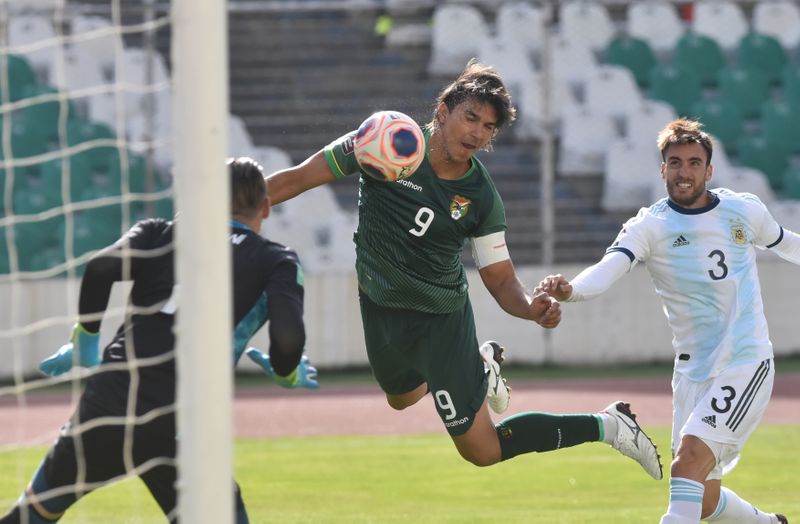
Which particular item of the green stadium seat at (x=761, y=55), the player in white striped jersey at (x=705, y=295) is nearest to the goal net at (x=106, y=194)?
the player in white striped jersey at (x=705, y=295)

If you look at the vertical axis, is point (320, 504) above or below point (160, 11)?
below

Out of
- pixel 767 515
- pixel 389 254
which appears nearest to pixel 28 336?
pixel 389 254

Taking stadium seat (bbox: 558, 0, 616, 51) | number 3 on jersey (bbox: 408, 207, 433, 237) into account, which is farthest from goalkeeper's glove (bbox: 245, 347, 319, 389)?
stadium seat (bbox: 558, 0, 616, 51)

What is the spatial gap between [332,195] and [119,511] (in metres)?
8.13

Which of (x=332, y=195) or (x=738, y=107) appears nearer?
(x=332, y=195)

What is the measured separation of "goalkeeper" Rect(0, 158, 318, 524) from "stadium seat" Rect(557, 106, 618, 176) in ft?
38.7

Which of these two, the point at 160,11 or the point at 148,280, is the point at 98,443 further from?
the point at 160,11

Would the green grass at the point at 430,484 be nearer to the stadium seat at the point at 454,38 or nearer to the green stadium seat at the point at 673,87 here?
the green stadium seat at the point at 673,87

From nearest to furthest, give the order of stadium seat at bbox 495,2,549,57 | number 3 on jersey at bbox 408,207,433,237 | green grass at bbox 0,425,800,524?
number 3 on jersey at bbox 408,207,433,237 → green grass at bbox 0,425,800,524 → stadium seat at bbox 495,2,549,57

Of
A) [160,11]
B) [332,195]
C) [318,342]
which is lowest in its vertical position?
[318,342]

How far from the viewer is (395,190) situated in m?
6.31

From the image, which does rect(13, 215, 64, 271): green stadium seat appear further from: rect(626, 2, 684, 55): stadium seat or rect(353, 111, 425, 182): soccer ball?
rect(353, 111, 425, 182): soccer ball

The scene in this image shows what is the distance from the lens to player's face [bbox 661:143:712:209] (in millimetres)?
6102

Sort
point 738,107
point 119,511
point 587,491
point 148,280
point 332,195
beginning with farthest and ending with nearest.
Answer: point 738,107
point 332,195
point 587,491
point 119,511
point 148,280
